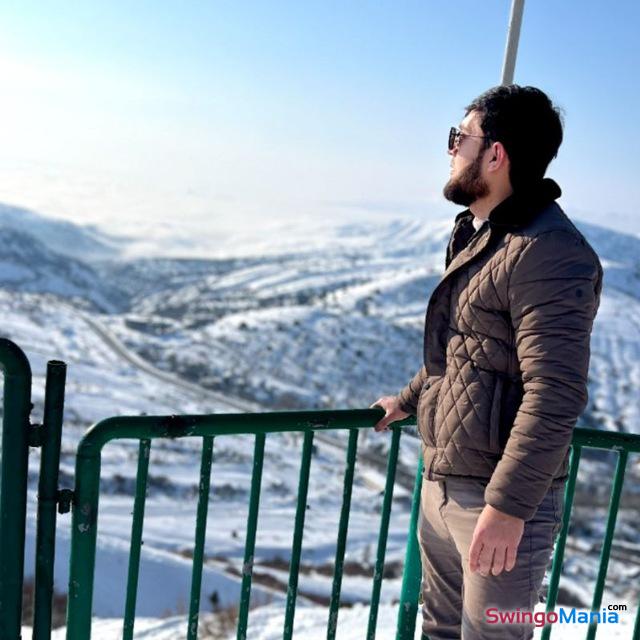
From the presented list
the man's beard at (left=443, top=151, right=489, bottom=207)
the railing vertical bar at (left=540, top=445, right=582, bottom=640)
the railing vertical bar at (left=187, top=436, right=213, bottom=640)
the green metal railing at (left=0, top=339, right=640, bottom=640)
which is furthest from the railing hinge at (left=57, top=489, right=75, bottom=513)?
the railing vertical bar at (left=540, top=445, right=582, bottom=640)

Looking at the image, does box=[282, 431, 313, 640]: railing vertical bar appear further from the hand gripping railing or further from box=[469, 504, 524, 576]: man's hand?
box=[469, 504, 524, 576]: man's hand

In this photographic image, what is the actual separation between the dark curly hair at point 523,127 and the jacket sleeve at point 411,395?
1007 millimetres

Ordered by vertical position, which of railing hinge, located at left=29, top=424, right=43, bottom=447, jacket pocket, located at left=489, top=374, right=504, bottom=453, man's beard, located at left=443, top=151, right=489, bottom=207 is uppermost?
man's beard, located at left=443, top=151, right=489, bottom=207

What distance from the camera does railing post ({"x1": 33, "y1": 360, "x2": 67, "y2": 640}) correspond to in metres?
2.55

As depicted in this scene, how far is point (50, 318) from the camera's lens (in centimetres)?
11644

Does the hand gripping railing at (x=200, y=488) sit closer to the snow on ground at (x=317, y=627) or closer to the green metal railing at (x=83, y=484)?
the green metal railing at (x=83, y=484)

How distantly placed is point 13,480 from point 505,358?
1.74 m

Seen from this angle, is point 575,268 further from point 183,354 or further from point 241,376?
point 183,354

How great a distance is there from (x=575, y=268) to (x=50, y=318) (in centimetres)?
12221

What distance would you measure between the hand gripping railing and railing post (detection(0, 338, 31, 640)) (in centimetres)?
18

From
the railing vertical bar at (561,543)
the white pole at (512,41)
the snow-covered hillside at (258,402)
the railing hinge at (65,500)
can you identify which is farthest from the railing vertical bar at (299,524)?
the snow-covered hillside at (258,402)

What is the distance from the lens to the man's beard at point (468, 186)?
8.25 feet

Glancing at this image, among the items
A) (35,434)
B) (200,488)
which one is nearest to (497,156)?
(200,488)

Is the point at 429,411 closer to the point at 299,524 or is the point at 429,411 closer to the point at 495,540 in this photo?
the point at 495,540
